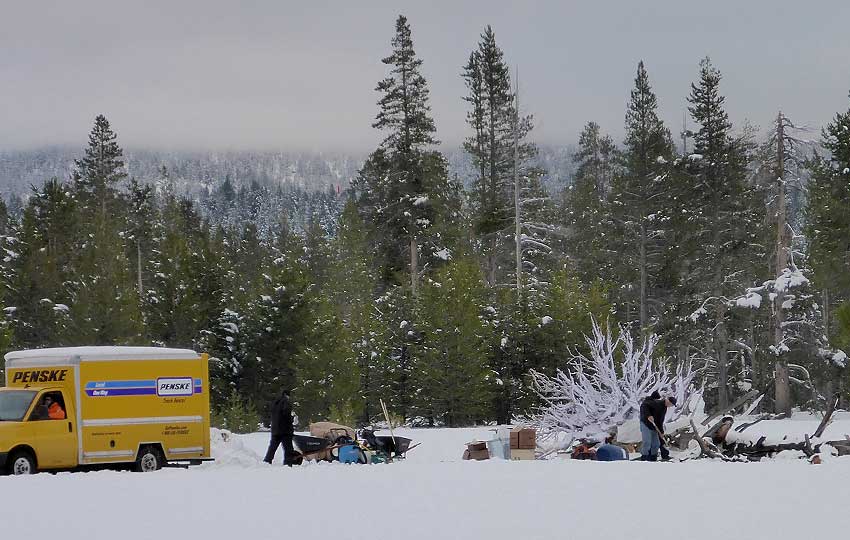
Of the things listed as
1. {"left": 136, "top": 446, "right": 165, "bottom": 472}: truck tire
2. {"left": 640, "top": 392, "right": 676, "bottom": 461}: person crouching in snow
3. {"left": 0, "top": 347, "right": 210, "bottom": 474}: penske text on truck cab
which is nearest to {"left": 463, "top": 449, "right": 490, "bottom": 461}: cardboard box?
{"left": 640, "top": 392, "right": 676, "bottom": 461}: person crouching in snow

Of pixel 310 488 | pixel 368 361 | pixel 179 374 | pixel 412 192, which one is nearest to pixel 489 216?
pixel 412 192

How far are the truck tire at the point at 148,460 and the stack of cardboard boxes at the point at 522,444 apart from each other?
7338 mm

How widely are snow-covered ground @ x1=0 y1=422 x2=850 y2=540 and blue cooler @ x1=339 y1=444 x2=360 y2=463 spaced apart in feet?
11.5

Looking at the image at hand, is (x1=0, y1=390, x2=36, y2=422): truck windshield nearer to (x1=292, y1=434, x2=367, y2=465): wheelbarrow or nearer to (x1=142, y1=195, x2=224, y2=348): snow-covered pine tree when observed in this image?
(x1=292, y1=434, x2=367, y2=465): wheelbarrow

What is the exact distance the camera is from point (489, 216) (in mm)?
54156

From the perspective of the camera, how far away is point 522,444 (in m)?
21.8

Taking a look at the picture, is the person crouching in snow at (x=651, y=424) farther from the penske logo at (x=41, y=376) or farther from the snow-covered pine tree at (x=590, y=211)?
the snow-covered pine tree at (x=590, y=211)

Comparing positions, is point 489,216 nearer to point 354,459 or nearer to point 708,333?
point 708,333

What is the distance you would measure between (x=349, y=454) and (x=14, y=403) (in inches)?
256

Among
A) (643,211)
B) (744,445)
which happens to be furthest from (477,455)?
(643,211)

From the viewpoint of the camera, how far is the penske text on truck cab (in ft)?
57.0

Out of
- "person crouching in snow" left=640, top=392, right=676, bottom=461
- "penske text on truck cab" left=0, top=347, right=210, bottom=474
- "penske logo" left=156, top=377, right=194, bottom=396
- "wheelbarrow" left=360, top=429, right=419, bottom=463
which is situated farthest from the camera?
"wheelbarrow" left=360, top=429, right=419, bottom=463

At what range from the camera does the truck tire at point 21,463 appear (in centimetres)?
1694

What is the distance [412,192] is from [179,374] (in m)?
33.9
